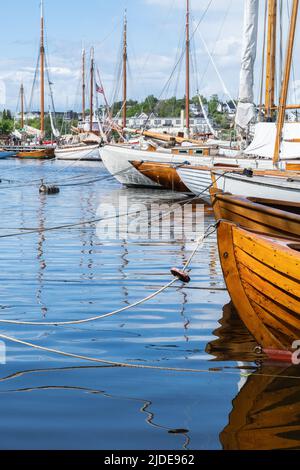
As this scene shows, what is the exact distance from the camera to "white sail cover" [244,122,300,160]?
1152 inches

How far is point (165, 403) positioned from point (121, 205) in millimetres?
27556

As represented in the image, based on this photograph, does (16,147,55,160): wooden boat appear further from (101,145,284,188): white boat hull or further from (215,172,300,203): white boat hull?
(215,172,300,203): white boat hull

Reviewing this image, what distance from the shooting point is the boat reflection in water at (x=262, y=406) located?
7.18 meters

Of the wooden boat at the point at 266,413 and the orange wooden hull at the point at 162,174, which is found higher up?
the orange wooden hull at the point at 162,174

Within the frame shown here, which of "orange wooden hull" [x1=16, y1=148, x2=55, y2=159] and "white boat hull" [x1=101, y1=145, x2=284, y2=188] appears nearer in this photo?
→ "white boat hull" [x1=101, y1=145, x2=284, y2=188]

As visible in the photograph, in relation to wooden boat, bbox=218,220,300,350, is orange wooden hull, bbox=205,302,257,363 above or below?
below

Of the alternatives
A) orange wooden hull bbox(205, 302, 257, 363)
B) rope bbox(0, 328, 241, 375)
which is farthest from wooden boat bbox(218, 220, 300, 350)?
rope bbox(0, 328, 241, 375)

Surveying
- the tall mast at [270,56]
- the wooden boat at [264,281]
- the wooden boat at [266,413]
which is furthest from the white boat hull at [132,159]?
the wooden boat at [266,413]

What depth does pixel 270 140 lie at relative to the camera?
29875 mm

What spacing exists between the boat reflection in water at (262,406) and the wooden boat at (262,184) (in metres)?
11.4

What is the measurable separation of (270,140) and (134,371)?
2176 cm

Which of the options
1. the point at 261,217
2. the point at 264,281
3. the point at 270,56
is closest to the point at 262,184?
the point at 261,217

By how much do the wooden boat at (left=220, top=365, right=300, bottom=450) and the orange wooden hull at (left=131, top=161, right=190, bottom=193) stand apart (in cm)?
3230

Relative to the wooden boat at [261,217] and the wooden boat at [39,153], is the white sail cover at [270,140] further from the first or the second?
the wooden boat at [39,153]
